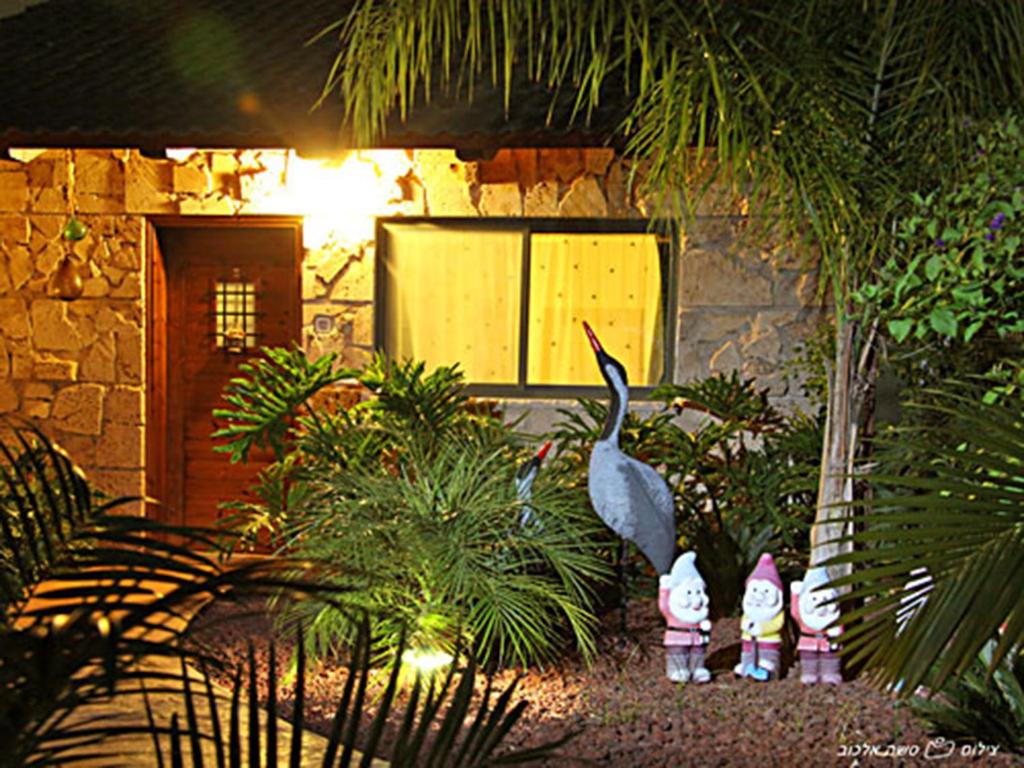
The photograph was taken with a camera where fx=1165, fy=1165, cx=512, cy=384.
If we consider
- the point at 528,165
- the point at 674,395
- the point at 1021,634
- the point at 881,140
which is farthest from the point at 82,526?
the point at 528,165

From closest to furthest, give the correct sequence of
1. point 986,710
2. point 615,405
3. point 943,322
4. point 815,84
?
1. point 986,710
2. point 943,322
3. point 815,84
4. point 615,405

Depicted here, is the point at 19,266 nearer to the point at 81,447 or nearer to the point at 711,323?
the point at 81,447

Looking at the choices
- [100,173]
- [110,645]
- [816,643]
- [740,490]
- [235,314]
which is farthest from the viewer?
[235,314]

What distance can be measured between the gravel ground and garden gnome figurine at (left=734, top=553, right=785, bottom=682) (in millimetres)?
68

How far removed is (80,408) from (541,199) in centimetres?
342

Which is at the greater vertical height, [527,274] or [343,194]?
[343,194]

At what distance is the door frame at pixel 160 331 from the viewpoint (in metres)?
7.80

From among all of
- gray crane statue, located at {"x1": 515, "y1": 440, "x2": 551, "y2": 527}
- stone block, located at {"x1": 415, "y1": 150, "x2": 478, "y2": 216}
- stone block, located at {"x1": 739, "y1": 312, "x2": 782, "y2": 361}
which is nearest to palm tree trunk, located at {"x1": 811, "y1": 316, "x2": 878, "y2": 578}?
gray crane statue, located at {"x1": 515, "y1": 440, "x2": 551, "y2": 527}

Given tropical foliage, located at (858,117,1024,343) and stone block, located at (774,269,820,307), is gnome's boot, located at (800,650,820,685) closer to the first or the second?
tropical foliage, located at (858,117,1024,343)

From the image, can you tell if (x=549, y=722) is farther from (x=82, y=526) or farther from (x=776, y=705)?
(x=82, y=526)

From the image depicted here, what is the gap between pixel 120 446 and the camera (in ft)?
25.7

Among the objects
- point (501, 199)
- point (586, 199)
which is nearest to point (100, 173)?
point (501, 199)

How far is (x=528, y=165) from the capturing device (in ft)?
24.4

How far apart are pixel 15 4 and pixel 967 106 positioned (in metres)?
7.19
